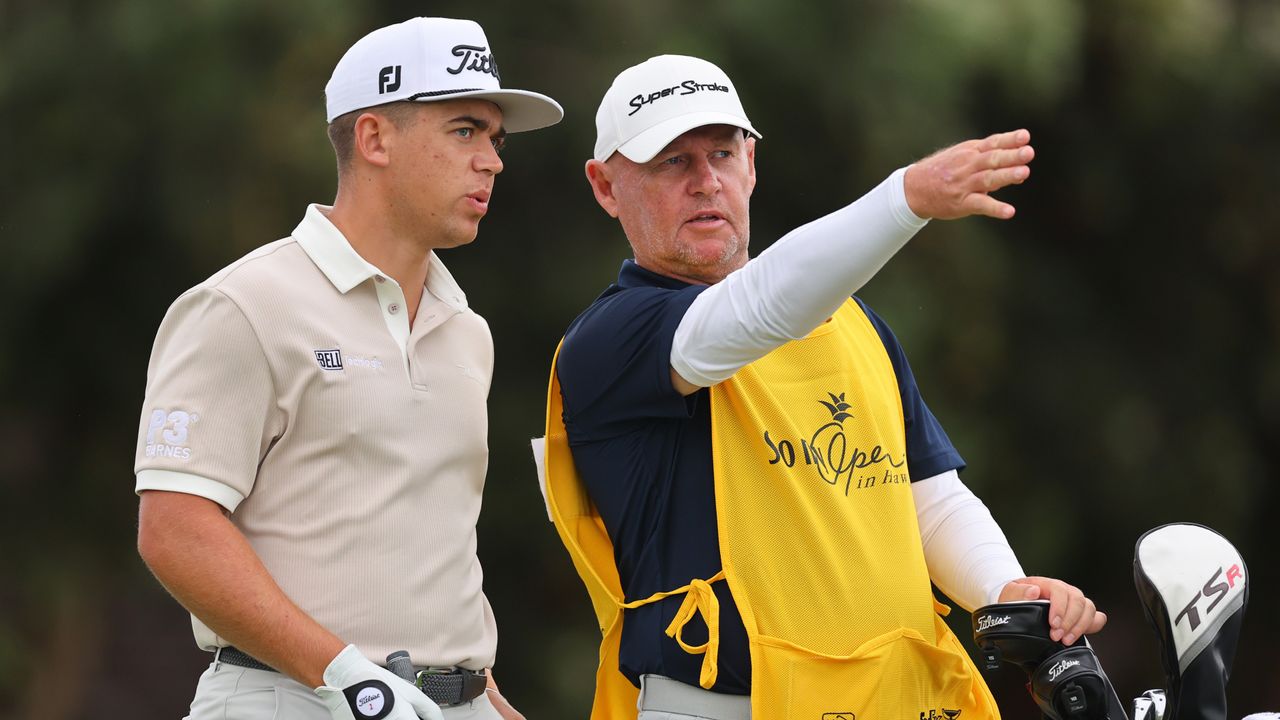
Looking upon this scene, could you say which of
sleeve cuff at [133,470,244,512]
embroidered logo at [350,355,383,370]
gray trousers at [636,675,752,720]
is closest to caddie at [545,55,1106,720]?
gray trousers at [636,675,752,720]

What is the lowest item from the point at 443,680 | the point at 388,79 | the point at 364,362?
the point at 443,680

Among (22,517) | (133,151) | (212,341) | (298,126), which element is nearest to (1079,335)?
(298,126)

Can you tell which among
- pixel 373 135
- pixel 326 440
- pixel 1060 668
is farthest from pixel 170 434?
pixel 1060 668

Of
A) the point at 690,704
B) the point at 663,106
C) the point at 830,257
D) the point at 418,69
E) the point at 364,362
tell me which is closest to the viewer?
the point at 830,257

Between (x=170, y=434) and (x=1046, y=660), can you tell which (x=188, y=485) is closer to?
(x=170, y=434)

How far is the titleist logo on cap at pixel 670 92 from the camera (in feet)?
11.2

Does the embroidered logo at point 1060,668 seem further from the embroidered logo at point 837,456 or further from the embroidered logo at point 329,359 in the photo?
the embroidered logo at point 329,359

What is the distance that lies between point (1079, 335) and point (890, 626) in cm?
551

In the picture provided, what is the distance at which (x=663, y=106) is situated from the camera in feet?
11.1

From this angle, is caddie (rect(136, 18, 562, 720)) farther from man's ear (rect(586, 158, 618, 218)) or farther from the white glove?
man's ear (rect(586, 158, 618, 218))

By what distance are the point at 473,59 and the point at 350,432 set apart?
0.81 meters

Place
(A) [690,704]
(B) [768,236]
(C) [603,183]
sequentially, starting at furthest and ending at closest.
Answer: (B) [768,236], (C) [603,183], (A) [690,704]

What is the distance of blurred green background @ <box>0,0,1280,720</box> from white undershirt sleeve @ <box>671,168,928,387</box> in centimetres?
394

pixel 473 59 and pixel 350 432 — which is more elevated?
pixel 473 59
